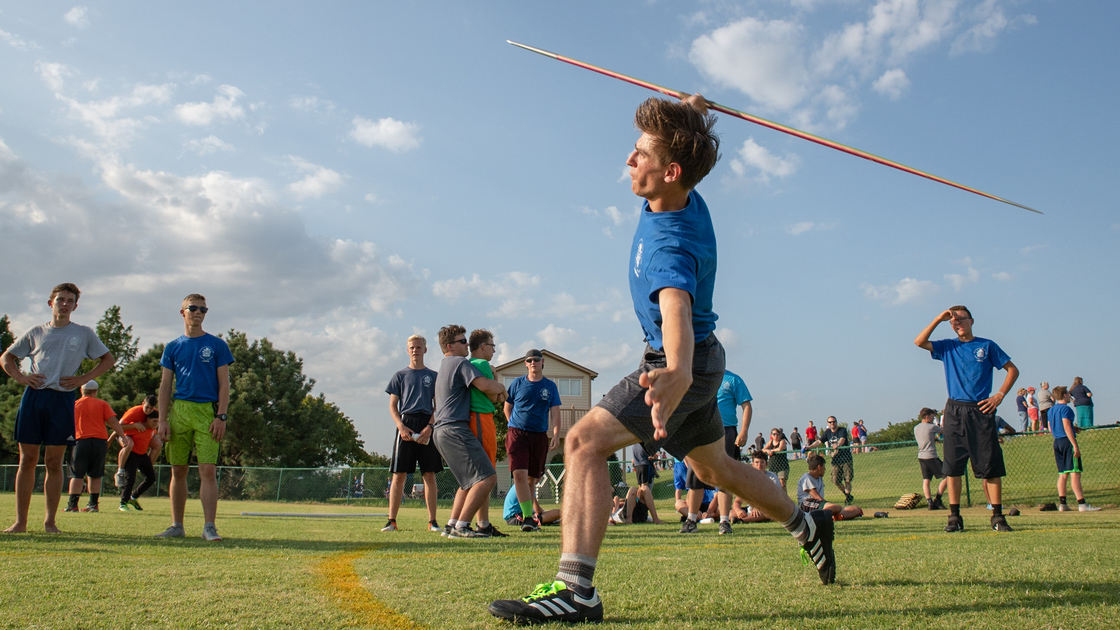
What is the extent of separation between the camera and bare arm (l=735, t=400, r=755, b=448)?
774 cm

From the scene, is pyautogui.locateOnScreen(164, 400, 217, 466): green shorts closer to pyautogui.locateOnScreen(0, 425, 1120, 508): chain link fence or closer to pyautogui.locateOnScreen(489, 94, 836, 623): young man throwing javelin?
pyautogui.locateOnScreen(489, 94, 836, 623): young man throwing javelin

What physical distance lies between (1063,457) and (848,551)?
9063 millimetres

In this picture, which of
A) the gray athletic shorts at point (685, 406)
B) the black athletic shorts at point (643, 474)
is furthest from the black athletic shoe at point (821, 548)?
the black athletic shorts at point (643, 474)

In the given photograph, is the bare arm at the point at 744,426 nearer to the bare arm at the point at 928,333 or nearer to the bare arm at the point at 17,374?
the bare arm at the point at 928,333

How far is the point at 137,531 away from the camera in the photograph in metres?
6.55

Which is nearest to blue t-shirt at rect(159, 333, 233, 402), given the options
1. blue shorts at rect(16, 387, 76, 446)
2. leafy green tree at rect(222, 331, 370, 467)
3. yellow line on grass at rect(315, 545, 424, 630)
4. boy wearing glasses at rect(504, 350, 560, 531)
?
blue shorts at rect(16, 387, 76, 446)

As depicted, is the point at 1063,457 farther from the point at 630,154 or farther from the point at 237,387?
the point at 237,387

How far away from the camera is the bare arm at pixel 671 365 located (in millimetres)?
2158

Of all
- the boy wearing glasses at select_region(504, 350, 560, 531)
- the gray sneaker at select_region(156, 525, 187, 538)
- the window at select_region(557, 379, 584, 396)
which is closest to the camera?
the gray sneaker at select_region(156, 525, 187, 538)

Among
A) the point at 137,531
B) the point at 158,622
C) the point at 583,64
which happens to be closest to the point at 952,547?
the point at 583,64

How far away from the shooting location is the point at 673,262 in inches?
102

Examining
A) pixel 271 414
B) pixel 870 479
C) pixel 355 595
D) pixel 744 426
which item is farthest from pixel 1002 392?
pixel 271 414

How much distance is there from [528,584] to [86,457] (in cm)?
1082

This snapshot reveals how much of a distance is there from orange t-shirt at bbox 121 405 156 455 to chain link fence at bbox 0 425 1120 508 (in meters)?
8.30
